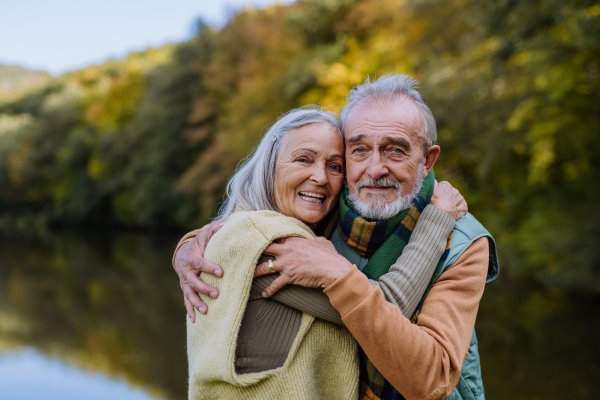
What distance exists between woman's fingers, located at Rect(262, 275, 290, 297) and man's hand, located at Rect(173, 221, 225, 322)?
0.57ft

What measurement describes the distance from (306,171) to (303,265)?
0.47 meters

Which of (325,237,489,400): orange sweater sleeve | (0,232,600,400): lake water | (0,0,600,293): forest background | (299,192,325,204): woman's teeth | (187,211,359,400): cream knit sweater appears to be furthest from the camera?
(0,0,600,293): forest background

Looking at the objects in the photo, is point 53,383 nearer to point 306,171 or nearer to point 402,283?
point 306,171

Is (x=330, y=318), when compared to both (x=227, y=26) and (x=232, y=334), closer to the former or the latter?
(x=232, y=334)

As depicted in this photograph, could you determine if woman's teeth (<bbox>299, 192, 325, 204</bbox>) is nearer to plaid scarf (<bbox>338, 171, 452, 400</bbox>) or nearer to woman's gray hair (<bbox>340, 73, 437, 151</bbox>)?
plaid scarf (<bbox>338, 171, 452, 400</bbox>)

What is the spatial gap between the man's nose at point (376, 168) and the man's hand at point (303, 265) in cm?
39

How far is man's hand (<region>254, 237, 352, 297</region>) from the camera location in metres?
1.50

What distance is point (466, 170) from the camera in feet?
48.3

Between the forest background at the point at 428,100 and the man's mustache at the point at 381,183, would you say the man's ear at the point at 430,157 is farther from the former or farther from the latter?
the forest background at the point at 428,100

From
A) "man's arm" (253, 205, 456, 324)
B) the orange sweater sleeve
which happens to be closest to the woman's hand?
"man's arm" (253, 205, 456, 324)

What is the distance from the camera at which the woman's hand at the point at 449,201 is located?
71.0 inches

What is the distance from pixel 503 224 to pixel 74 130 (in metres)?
36.5

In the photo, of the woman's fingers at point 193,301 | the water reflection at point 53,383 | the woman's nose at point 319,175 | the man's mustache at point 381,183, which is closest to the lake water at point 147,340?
the water reflection at point 53,383

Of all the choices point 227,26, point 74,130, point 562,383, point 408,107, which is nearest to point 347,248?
point 408,107
